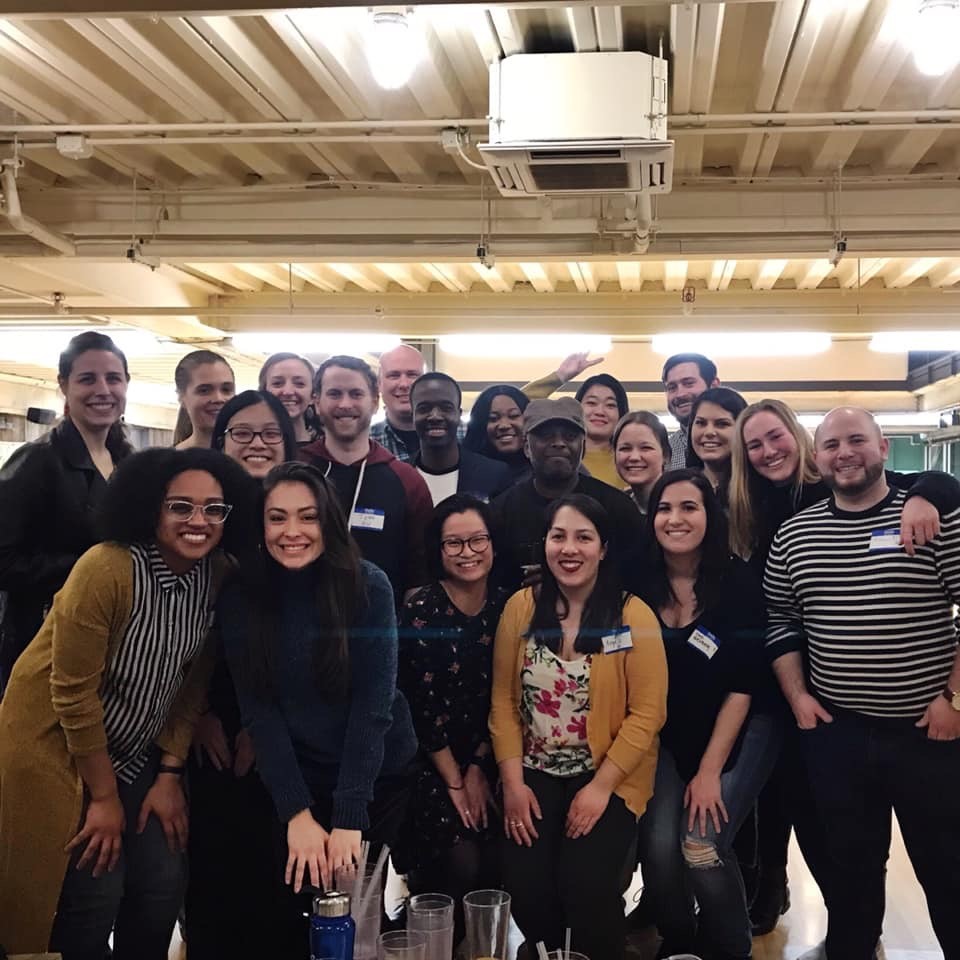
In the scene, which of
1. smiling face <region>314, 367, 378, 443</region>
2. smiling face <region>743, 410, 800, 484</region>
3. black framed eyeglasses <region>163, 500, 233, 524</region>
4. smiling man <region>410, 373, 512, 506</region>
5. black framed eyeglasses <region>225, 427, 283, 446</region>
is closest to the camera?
black framed eyeglasses <region>163, 500, 233, 524</region>

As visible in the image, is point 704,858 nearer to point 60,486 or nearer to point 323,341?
point 60,486

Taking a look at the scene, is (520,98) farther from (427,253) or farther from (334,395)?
(427,253)

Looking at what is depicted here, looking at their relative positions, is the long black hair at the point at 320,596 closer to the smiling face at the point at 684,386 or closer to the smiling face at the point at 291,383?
the smiling face at the point at 291,383

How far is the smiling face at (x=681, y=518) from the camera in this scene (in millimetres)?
2688

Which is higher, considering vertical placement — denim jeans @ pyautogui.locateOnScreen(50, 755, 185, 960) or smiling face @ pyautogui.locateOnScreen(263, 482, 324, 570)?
smiling face @ pyautogui.locateOnScreen(263, 482, 324, 570)

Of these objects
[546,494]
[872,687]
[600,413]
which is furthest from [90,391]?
[872,687]

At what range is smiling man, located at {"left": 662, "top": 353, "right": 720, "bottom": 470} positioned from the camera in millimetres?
3646

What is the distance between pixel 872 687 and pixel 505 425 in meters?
1.62

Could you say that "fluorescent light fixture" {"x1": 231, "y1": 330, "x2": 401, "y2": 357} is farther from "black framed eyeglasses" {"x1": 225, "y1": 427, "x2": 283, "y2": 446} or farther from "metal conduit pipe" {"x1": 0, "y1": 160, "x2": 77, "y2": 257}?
"black framed eyeglasses" {"x1": 225, "y1": 427, "x2": 283, "y2": 446}

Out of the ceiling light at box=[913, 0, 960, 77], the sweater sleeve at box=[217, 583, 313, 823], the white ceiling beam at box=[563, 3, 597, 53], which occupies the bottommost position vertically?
the sweater sleeve at box=[217, 583, 313, 823]

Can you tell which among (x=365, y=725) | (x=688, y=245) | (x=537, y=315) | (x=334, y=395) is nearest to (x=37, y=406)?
(x=537, y=315)

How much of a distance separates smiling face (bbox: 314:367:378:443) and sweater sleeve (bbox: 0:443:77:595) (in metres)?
0.83

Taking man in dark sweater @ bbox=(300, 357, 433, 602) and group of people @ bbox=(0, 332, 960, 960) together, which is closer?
group of people @ bbox=(0, 332, 960, 960)

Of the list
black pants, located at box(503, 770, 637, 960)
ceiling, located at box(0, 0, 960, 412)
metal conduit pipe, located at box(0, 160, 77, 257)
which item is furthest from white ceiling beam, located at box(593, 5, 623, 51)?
metal conduit pipe, located at box(0, 160, 77, 257)
